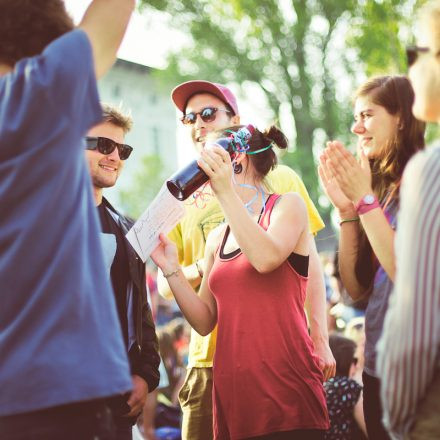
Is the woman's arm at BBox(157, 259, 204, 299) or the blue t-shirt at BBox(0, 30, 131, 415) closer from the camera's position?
the blue t-shirt at BBox(0, 30, 131, 415)

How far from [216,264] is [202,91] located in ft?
4.98

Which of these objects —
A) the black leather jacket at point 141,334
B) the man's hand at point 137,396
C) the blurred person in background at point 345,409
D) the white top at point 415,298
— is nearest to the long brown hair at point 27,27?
the white top at point 415,298

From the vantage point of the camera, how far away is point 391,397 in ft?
6.26

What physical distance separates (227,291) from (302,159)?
20.3m

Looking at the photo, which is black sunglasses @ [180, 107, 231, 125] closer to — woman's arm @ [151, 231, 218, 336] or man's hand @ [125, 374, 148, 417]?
woman's arm @ [151, 231, 218, 336]

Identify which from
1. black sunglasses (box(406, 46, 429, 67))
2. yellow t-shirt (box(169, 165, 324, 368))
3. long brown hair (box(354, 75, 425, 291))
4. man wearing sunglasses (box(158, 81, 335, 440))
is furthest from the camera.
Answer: yellow t-shirt (box(169, 165, 324, 368))

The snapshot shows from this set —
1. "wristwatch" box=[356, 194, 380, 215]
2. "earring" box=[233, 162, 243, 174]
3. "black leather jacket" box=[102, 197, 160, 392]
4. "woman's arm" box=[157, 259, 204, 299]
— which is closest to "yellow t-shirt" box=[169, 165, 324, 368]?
"woman's arm" box=[157, 259, 204, 299]

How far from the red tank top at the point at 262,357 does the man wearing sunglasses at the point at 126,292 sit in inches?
16.3

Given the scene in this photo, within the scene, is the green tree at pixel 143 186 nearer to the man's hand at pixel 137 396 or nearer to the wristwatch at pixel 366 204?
the man's hand at pixel 137 396

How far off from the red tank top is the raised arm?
1.18 meters

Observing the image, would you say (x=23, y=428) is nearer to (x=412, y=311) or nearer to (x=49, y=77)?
(x=49, y=77)

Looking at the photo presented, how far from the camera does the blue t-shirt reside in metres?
1.86

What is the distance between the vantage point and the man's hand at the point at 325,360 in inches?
127

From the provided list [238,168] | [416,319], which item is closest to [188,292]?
[238,168]
